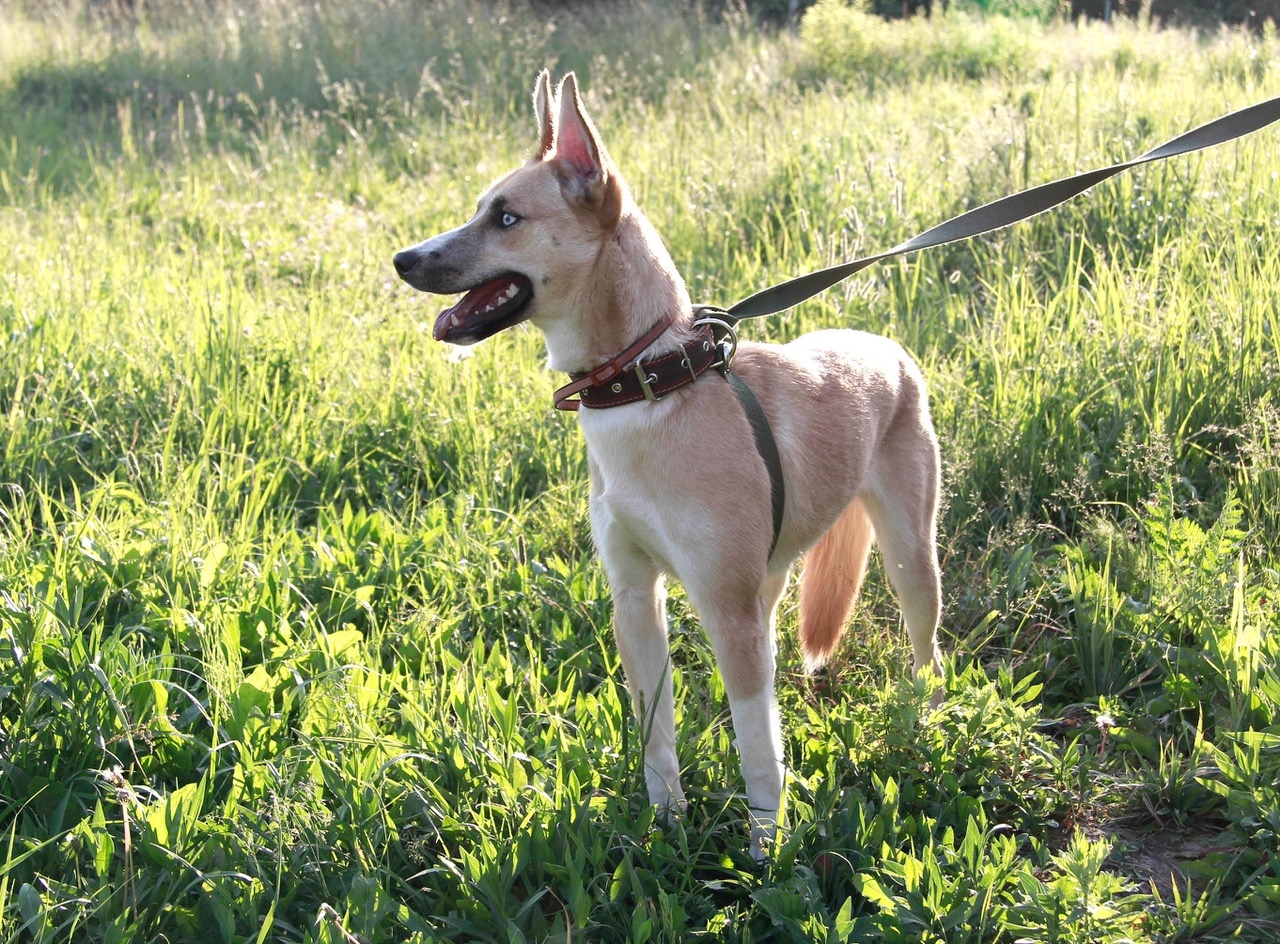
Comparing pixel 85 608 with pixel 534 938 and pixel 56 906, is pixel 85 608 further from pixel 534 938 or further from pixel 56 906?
pixel 534 938

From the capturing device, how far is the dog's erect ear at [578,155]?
233cm

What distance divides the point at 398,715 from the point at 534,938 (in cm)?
80

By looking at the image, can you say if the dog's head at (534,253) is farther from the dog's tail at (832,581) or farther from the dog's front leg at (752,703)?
the dog's tail at (832,581)

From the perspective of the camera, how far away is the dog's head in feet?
7.77

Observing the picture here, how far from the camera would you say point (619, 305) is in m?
2.40

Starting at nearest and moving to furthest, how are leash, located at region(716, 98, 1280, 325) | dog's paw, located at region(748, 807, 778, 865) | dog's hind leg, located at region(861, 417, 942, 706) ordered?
dog's paw, located at region(748, 807, 778, 865)
leash, located at region(716, 98, 1280, 325)
dog's hind leg, located at region(861, 417, 942, 706)

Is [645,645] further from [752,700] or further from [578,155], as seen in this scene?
[578,155]

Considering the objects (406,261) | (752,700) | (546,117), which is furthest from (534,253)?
(752,700)

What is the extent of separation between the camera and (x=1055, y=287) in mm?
4578

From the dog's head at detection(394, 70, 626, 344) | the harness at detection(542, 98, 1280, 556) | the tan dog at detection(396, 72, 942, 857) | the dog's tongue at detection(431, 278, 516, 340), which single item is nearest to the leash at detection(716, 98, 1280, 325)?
the harness at detection(542, 98, 1280, 556)

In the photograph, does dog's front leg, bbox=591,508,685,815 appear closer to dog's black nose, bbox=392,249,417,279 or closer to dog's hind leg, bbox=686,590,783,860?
dog's hind leg, bbox=686,590,783,860

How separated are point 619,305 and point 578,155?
1.13ft

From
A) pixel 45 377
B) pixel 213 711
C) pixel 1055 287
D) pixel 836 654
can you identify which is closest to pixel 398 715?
pixel 213 711

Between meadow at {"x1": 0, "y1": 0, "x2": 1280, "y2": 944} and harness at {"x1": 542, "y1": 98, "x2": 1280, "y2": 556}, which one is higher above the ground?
harness at {"x1": 542, "y1": 98, "x2": 1280, "y2": 556}
